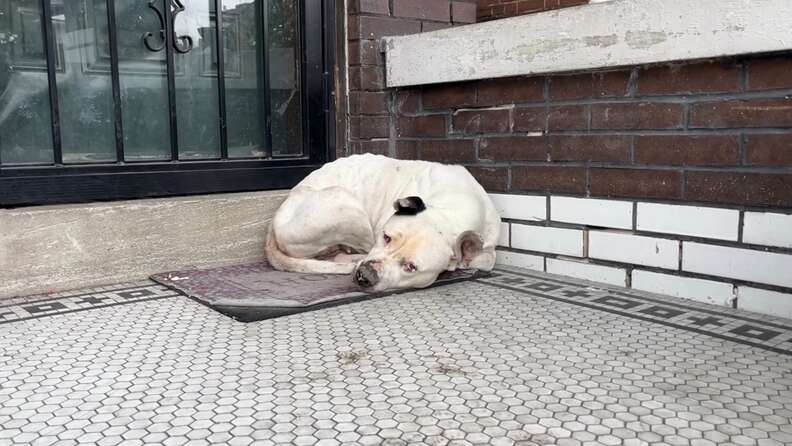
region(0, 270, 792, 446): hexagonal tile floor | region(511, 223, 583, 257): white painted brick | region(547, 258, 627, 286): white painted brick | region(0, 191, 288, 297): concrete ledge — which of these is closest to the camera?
region(0, 270, 792, 446): hexagonal tile floor

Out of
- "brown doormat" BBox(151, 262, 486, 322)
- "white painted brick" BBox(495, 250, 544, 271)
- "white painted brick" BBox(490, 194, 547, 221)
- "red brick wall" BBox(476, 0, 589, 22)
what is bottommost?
"brown doormat" BBox(151, 262, 486, 322)

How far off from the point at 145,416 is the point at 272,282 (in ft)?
5.23

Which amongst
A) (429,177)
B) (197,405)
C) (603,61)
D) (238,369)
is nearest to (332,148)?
(429,177)

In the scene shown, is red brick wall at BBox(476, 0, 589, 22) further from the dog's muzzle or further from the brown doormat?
the dog's muzzle

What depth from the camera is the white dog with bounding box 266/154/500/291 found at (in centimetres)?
317

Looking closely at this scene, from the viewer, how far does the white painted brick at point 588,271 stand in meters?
3.34

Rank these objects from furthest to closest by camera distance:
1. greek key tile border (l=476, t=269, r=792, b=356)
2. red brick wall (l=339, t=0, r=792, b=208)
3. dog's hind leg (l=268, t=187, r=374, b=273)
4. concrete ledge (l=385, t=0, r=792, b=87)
Result: dog's hind leg (l=268, t=187, r=374, b=273)
red brick wall (l=339, t=0, r=792, b=208)
concrete ledge (l=385, t=0, r=792, b=87)
greek key tile border (l=476, t=269, r=792, b=356)

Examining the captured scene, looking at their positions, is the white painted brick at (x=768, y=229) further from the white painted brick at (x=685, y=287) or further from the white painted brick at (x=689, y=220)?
the white painted brick at (x=685, y=287)

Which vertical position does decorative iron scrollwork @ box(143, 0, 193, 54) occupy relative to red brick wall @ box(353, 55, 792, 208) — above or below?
above

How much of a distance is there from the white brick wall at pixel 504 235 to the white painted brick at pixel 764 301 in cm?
129

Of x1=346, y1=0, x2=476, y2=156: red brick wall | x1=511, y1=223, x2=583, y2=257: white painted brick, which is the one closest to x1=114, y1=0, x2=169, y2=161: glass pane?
x1=346, y1=0, x2=476, y2=156: red brick wall

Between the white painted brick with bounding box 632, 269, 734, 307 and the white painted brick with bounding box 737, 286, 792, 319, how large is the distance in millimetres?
50

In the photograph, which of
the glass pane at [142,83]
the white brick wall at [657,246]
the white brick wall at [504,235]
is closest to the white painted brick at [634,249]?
the white brick wall at [657,246]

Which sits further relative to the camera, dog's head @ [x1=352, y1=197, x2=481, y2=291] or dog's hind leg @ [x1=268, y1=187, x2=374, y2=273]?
dog's hind leg @ [x1=268, y1=187, x2=374, y2=273]
